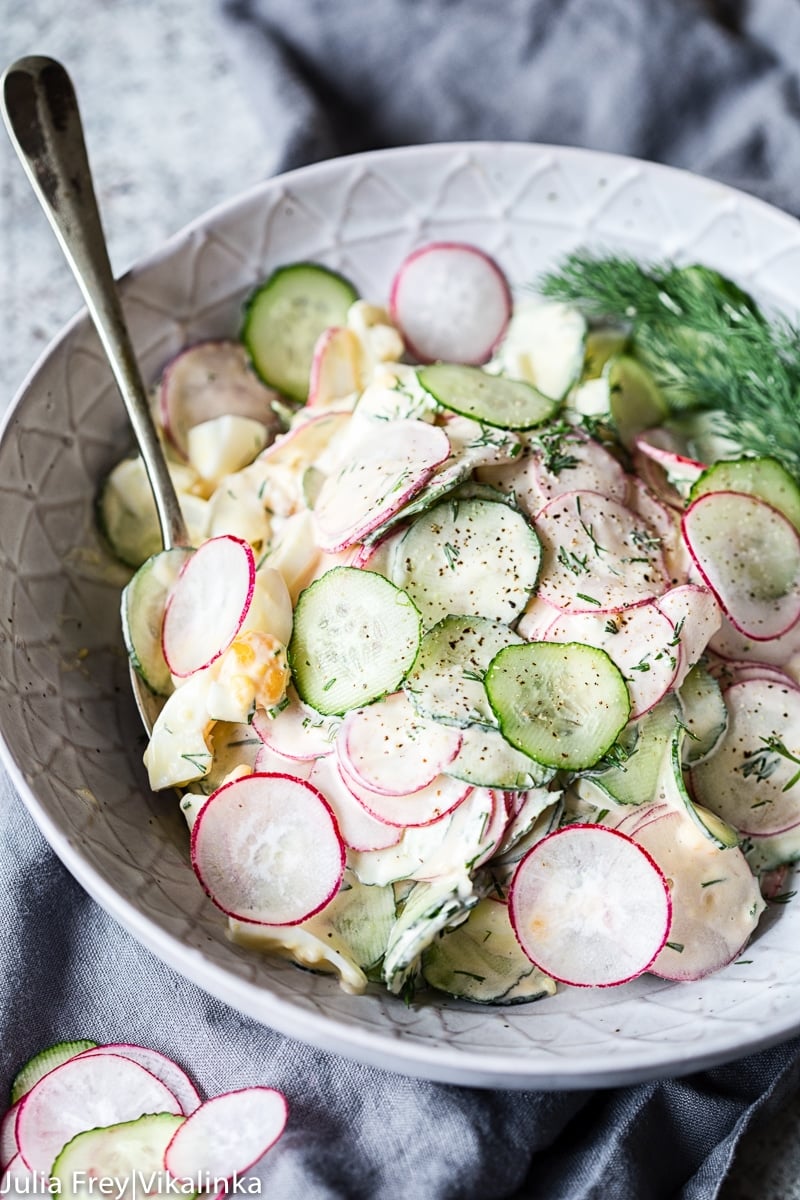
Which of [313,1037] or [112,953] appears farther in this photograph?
[112,953]

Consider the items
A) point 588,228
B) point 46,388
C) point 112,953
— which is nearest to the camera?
point 112,953

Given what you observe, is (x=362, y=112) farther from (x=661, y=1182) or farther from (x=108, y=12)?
(x=661, y=1182)

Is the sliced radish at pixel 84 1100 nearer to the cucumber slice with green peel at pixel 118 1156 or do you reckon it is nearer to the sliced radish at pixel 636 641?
the cucumber slice with green peel at pixel 118 1156

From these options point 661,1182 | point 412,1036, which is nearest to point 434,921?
point 412,1036

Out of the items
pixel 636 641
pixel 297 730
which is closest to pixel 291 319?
pixel 297 730

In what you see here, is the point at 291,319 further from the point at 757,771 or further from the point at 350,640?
the point at 757,771
